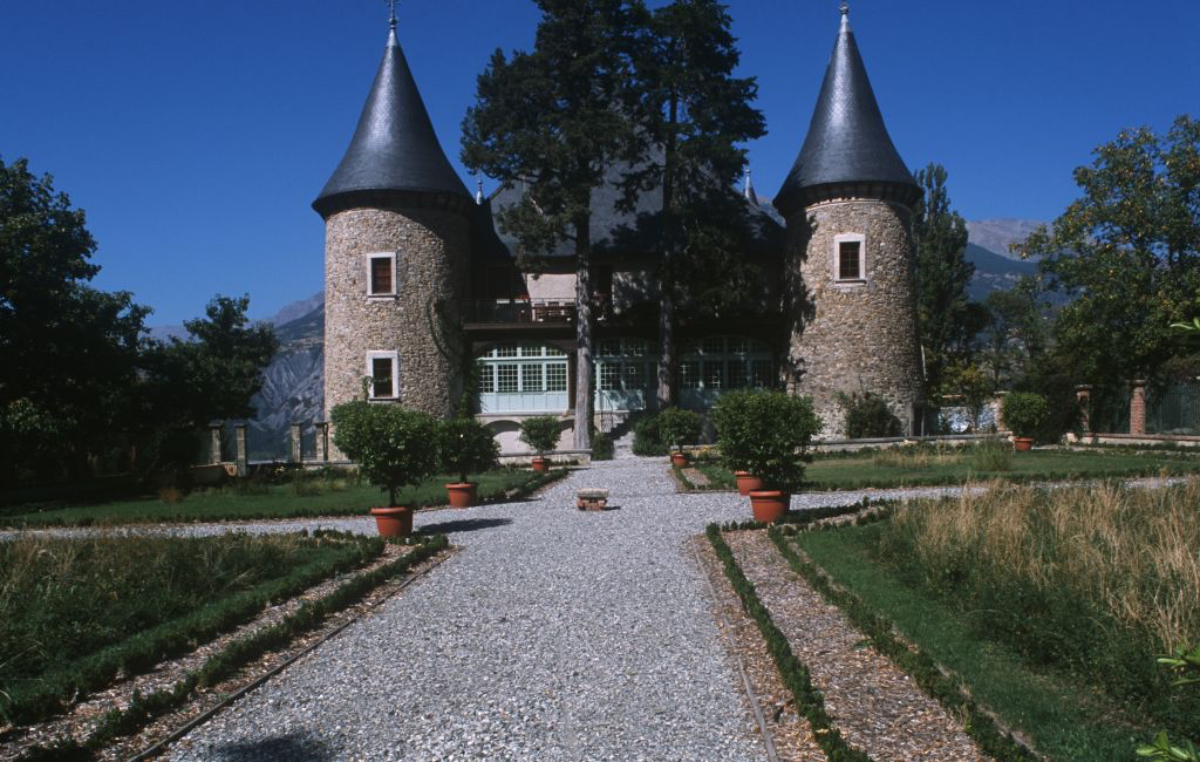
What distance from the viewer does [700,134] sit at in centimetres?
2602

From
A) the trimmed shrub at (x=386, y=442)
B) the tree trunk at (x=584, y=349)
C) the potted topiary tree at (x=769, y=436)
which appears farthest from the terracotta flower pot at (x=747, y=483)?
the tree trunk at (x=584, y=349)

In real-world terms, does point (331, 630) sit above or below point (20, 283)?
below

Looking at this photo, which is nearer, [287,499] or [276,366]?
[287,499]

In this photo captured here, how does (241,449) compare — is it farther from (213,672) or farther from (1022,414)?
(1022,414)

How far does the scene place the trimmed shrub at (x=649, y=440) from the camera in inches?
1051

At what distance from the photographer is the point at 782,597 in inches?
318

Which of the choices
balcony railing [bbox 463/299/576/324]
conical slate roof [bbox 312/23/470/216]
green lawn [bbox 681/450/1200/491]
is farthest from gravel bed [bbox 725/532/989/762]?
conical slate roof [bbox 312/23/470/216]

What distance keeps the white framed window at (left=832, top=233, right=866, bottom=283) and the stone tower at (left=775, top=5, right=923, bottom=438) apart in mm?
30

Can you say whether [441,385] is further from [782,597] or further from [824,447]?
[782,597]

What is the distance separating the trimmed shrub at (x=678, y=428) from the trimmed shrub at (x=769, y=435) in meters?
10.2

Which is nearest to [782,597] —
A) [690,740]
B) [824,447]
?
[690,740]

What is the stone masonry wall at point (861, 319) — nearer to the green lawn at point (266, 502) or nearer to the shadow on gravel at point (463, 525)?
the green lawn at point (266, 502)

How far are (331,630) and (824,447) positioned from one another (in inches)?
776

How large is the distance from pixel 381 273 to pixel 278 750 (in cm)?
2483
